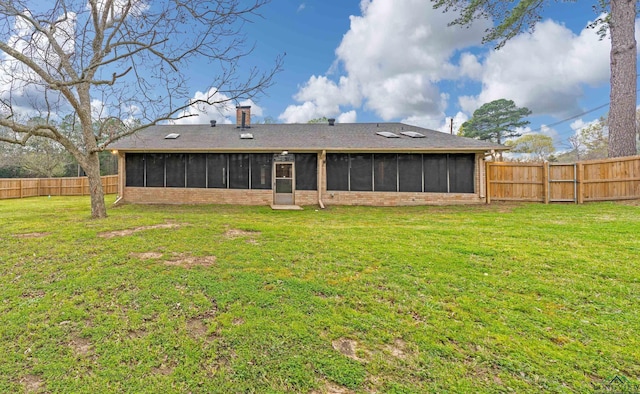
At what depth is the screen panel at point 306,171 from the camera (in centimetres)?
1128

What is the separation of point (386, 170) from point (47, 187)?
2299 centimetres

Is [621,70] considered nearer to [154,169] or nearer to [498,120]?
[154,169]

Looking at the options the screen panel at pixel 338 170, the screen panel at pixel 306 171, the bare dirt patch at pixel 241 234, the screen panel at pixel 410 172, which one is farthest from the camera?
the screen panel at pixel 306 171

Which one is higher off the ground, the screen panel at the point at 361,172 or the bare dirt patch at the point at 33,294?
the screen panel at the point at 361,172

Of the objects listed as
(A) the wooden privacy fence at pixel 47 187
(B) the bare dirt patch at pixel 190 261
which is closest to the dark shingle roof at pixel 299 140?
(B) the bare dirt patch at pixel 190 261

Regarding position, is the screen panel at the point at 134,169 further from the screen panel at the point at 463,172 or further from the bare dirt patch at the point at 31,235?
the screen panel at the point at 463,172

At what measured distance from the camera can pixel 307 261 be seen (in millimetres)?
4086

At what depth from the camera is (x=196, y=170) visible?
37.9 ft

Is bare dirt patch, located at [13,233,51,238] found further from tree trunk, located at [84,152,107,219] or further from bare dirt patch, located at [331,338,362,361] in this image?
bare dirt patch, located at [331,338,362,361]

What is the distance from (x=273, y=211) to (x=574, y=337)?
8386 millimetres

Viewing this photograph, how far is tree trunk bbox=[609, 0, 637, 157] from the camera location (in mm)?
9695

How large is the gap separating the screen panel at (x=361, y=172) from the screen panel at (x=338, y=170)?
0.21 m

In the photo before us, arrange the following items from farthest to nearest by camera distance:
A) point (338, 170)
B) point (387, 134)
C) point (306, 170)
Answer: point (387, 134) < point (306, 170) < point (338, 170)

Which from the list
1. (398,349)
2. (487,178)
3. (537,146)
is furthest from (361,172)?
(537,146)
